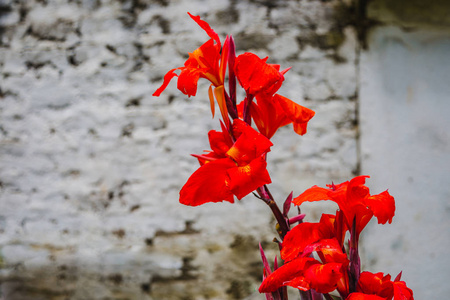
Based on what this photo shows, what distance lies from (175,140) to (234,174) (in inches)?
57.7

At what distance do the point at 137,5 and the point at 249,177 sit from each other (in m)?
1.75

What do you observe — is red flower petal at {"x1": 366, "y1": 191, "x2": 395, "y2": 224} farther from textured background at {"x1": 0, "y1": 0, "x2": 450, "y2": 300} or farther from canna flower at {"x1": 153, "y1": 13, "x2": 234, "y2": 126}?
textured background at {"x1": 0, "y1": 0, "x2": 450, "y2": 300}

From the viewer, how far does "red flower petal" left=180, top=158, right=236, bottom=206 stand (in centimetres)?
38

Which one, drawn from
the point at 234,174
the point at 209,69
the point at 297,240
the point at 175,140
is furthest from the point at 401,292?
the point at 175,140

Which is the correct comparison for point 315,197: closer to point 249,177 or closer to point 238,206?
point 249,177

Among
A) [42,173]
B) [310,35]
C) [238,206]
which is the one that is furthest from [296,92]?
[42,173]

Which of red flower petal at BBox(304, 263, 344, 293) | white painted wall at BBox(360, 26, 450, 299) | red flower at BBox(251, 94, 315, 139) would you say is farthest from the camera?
white painted wall at BBox(360, 26, 450, 299)

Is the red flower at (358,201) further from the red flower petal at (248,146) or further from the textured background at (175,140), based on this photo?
the textured background at (175,140)

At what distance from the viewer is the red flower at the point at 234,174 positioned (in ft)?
1.23

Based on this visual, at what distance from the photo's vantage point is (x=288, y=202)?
1.49 ft

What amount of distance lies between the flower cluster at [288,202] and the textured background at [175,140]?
4.45ft

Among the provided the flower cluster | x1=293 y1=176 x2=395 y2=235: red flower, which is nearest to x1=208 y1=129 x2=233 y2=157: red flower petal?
the flower cluster

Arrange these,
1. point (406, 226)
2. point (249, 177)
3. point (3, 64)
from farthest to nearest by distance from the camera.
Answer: point (3, 64)
point (406, 226)
point (249, 177)

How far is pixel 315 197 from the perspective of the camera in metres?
0.41
